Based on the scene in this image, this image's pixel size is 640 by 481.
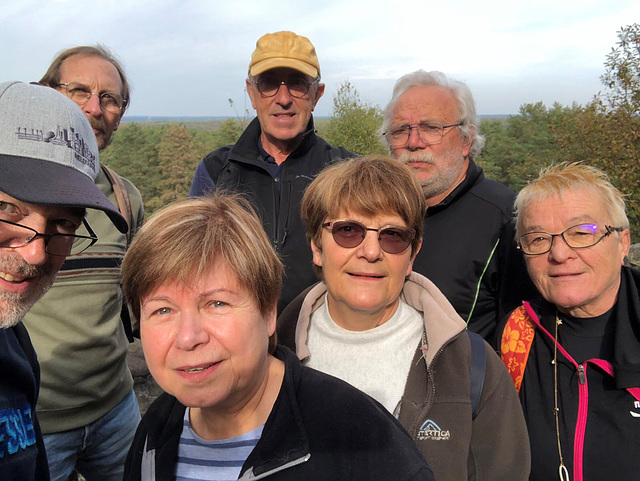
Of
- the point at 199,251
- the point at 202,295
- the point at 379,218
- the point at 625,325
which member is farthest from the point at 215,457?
the point at 625,325

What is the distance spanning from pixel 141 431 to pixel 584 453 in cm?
197

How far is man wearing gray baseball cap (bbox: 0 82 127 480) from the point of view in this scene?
1615mm

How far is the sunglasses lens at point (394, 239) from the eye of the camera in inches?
84.7

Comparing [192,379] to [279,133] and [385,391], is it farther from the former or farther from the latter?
[279,133]

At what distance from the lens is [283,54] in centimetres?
336

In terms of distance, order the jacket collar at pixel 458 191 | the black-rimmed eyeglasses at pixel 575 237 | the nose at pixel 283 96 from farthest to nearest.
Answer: the nose at pixel 283 96 → the jacket collar at pixel 458 191 → the black-rimmed eyeglasses at pixel 575 237

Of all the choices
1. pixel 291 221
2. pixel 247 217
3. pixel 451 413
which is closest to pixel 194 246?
pixel 247 217

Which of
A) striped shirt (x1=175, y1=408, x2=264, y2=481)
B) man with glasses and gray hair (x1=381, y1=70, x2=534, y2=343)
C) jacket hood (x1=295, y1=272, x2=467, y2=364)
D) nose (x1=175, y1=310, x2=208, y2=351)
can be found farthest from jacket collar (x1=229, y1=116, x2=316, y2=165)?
striped shirt (x1=175, y1=408, x2=264, y2=481)

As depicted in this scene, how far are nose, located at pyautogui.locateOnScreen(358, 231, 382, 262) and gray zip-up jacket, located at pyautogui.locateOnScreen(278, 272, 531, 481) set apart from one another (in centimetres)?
36

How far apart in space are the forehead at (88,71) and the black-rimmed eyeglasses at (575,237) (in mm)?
2787

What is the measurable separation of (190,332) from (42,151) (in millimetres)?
833

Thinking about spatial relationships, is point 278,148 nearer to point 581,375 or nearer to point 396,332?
point 396,332

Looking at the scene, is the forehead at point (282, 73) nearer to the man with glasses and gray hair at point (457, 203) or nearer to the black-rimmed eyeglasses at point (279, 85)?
the black-rimmed eyeglasses at point (279, 85)

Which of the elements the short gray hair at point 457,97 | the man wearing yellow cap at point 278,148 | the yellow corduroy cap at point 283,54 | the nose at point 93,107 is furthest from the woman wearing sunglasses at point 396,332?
the nose at point 93,107
